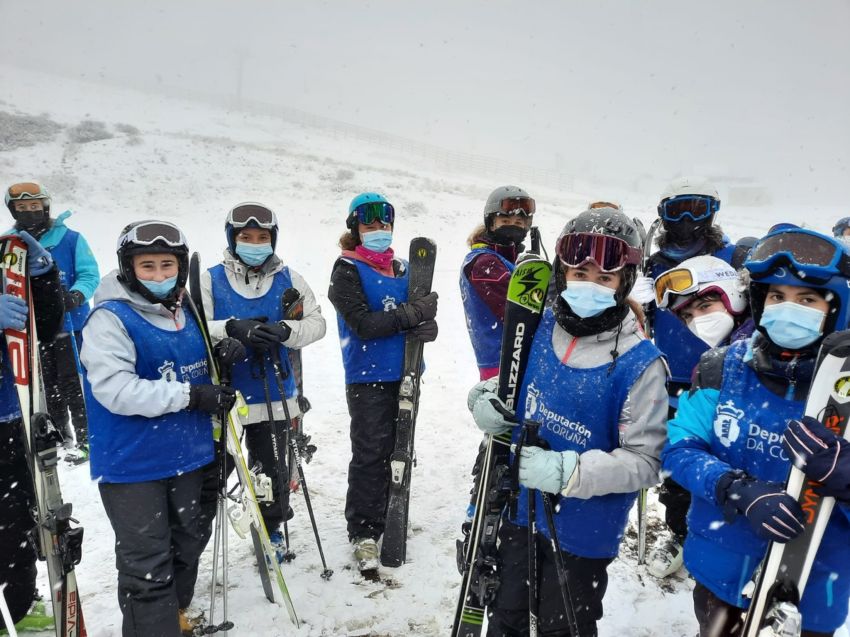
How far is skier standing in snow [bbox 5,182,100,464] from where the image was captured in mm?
5895

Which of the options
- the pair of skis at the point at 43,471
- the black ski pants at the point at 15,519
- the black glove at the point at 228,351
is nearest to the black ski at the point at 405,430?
the black glove at the point at 228,351

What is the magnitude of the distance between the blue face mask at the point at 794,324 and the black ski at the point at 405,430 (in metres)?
2.95

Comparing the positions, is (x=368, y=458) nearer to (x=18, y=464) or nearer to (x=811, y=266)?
(x=18, y=464)

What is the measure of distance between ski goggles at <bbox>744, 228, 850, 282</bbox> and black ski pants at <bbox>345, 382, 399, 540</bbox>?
3105mm

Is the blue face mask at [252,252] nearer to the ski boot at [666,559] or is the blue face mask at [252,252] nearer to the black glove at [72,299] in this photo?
the black glove at [72,299]

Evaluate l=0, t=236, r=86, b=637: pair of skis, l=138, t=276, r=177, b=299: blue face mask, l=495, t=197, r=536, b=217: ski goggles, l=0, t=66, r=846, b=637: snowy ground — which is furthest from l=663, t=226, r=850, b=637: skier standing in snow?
l=0, t=236, r=86, b=637: pair of skis

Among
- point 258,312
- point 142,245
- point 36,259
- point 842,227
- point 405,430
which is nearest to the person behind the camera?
point 142,245

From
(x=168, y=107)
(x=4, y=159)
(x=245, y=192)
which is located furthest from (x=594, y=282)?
(x=168, y=107)

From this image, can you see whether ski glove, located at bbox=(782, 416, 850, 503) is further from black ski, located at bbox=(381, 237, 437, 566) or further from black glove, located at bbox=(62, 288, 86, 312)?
black glove, located at bbox=(62, 288, 86, 312)

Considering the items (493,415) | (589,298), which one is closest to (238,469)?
(493,415)

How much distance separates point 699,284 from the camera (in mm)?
3486


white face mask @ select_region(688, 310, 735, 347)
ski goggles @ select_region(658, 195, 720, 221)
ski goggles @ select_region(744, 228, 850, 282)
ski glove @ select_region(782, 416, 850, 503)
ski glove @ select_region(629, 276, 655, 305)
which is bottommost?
ski glove @ select_region(782, 416, 850, 503)

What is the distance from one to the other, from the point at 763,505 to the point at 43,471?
3567mm

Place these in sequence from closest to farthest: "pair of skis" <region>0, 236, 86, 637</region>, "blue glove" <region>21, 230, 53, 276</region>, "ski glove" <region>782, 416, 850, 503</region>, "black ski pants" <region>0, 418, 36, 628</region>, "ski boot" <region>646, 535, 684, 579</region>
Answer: "ski glove" <region>782, 416, 850, 503</region>, "pair of skis" <region>0, 236, 86, 637</region>, "blue glove" <region>21, 230, 53, 276</region>, "black ski pants" <region>0, 418, 36, 628</region>, "ski boot" <region>646, 535, 684, 579</region>
